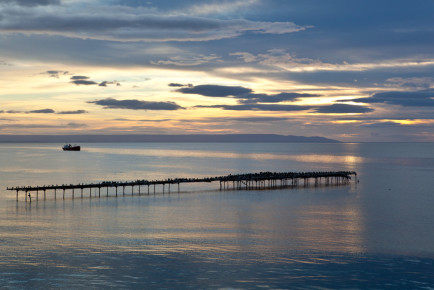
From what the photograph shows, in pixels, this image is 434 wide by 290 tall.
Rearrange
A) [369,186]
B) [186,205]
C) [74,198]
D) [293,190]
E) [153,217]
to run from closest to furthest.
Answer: [153,217] → [186,205] → [74,198] → [293,190] → [369,186]

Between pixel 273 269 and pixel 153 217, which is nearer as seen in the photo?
pixel 273 269

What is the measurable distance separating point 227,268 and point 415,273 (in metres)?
16.9

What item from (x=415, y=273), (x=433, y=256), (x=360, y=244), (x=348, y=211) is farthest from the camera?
(x=348, y=211)

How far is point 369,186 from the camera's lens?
10844 centimetres

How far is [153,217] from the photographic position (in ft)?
214

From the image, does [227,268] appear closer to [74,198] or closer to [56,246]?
[56,246]

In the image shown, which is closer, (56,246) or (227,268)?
(227,268)

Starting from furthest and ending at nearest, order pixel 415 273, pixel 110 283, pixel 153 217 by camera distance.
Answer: pixel 153 217 → pixel 415 273 → pixel 110 283

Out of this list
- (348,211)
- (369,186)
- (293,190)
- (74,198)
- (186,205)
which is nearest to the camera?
(348,211)

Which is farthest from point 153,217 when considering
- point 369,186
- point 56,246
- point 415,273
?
point 369,186

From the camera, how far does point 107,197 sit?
8612cm

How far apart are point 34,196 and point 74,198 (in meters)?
8.74

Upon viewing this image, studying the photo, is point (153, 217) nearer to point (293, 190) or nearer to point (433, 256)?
point (433, 256)

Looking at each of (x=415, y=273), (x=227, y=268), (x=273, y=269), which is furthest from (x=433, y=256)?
(x=227, y=268)
